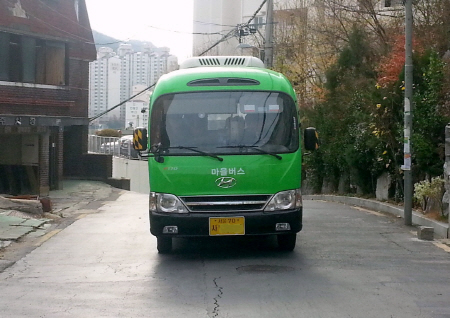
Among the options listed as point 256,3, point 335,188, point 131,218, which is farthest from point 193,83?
point 256,3

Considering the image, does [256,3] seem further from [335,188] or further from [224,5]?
[335,188]

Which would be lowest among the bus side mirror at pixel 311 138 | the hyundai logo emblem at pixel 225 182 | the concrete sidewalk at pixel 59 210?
the concrete sidewalk at pixel 59 210

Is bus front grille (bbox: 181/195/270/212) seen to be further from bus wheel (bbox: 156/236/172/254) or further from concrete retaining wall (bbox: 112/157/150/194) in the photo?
concrete retaining wall (bbox: 112/157/150/194)

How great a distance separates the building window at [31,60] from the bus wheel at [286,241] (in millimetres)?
15640

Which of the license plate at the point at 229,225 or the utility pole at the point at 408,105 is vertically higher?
the utility pole at the point at 408,105

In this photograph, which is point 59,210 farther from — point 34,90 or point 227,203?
point 227,203

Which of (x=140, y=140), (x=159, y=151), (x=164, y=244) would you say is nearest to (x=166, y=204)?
(x=159, y=151)

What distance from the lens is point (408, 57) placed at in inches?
519

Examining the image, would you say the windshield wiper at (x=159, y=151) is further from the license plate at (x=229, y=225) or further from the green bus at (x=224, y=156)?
the license plate at (x=229, y=225)

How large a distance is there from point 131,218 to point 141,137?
19.9 feet

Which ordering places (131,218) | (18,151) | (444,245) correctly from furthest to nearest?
(18,151) → (131,218) → (444,245)

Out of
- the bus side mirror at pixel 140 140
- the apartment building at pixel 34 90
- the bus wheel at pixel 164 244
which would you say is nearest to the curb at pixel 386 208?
the bus wheel at pixel 164 244

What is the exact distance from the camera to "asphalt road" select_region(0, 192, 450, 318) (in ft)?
23.7

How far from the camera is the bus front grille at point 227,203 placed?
31.3 ft
